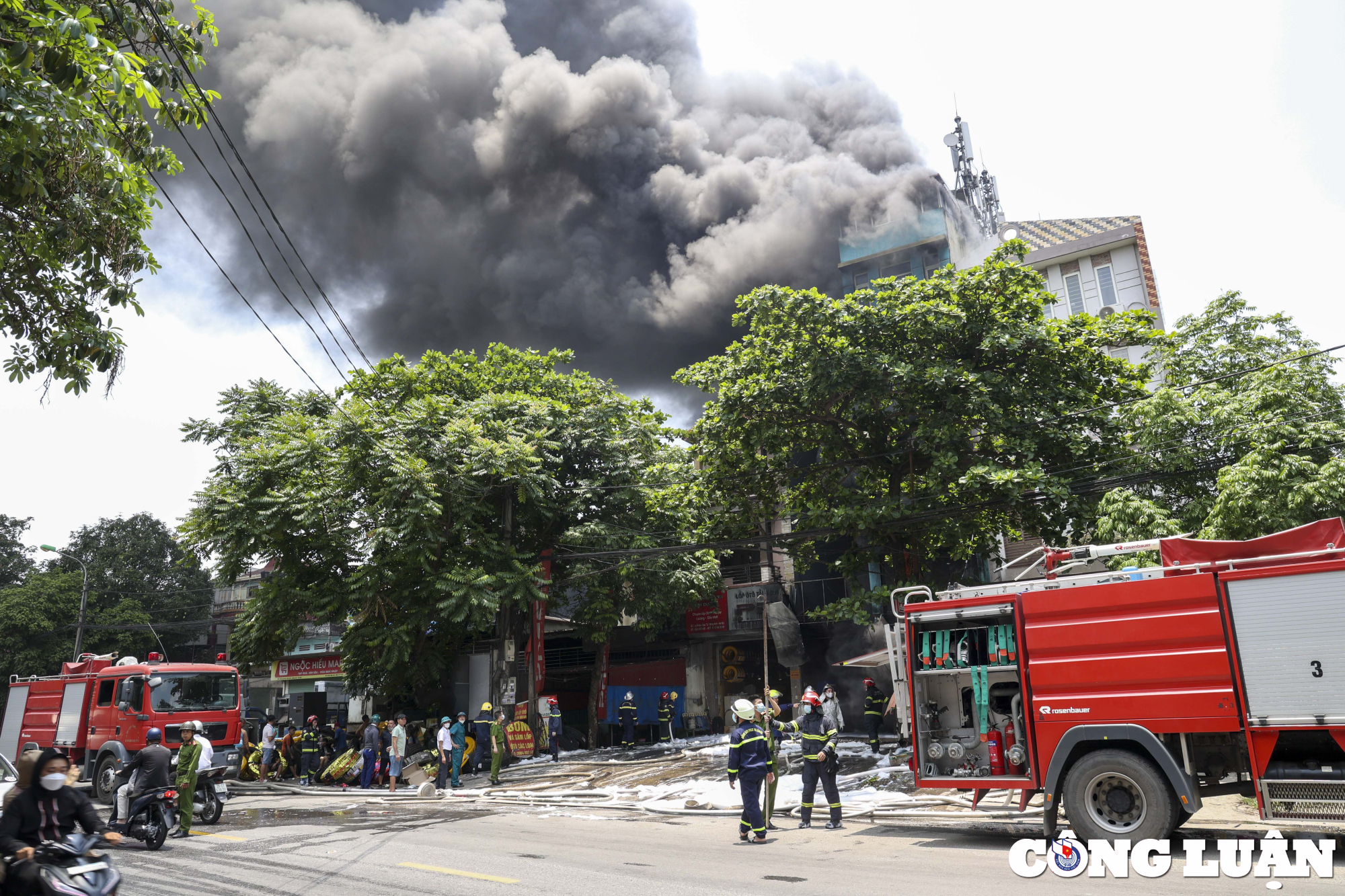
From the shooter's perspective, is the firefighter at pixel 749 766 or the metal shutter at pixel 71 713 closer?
the firefighter at pixel 749 766

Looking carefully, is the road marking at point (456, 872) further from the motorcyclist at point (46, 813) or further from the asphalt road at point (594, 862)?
the motorcyclist at point (46, 813)

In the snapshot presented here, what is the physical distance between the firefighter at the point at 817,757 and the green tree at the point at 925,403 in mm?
6479

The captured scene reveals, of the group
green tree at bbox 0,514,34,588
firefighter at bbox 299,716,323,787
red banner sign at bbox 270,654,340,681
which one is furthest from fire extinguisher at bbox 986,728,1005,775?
green tree at bbox 0,514,34,588

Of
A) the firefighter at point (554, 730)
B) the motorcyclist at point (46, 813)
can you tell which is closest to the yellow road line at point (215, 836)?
the motorcyclist at point (46, 813)

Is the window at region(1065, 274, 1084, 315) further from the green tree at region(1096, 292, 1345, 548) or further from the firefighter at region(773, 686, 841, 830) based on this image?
the firefighter at region(773, 686, 841, 830)

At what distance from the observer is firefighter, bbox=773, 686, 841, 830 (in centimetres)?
1143

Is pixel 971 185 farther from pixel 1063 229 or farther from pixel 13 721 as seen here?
pixel 13 721

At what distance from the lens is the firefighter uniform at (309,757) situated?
21797 mm

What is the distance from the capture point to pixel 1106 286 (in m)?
38.8

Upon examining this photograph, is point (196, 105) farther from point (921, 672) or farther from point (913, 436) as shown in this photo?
point (913, 436)

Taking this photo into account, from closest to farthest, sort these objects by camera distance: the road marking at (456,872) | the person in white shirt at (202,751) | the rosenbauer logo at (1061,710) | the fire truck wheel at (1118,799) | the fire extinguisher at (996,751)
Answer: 1. the road marking at (456,872)
2. the fire truck wheel at (1118,799)
3. the rosenbauer logo at (1061,710)
4. the fire extinguisher at (996,751)
5. the person in white shirt at (202,751)

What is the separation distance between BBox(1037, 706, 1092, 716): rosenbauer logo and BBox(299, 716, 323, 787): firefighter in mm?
18752

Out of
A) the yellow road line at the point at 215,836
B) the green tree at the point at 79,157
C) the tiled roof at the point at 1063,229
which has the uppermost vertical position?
the tiled roof at the point at 1063,229

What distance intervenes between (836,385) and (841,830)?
9.36 m
